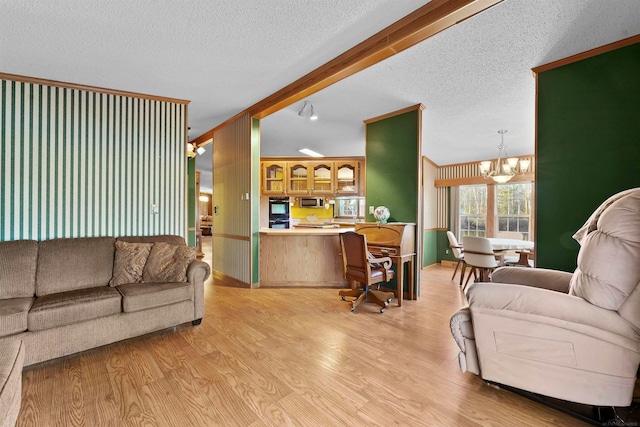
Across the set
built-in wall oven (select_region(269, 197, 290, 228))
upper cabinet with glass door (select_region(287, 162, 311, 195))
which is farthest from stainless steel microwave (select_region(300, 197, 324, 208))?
upper cabinet with glass door (select_region(287, 162, 311, 195))

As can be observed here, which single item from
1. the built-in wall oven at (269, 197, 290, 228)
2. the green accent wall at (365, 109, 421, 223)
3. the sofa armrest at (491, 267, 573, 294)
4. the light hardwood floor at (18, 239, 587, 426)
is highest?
the green accent wall at (365, 109, 421, 223)

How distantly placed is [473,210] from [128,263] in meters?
6.63

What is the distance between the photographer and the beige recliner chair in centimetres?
153

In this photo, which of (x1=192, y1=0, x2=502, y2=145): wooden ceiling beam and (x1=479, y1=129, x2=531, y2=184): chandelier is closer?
(x1=192, y1=0, x2=502, y2=145): wooden ceiling beam

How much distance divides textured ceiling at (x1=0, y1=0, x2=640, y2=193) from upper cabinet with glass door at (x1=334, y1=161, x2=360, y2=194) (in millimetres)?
2436

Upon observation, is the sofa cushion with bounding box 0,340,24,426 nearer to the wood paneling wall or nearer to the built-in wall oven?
the wood paneling wall

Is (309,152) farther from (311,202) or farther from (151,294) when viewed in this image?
(151,294)

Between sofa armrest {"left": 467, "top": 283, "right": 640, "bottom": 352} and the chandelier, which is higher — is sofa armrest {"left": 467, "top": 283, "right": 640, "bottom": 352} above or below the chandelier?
below

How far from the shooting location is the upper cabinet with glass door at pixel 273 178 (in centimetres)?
671

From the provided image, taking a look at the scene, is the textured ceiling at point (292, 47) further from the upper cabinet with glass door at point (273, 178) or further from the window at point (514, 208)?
the upper cabinet with glass door at point (273, 178)

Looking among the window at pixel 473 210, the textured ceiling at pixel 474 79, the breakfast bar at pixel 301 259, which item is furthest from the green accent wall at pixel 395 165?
the window at pixel 473 210

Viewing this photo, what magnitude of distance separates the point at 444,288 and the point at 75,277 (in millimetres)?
4825

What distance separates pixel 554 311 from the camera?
1.63 metres

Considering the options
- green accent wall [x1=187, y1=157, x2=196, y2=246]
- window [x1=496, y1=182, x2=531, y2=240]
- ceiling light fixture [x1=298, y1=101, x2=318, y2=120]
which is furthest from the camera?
green accent wall [x1=187, y1=157, x2=196, y2=246]
